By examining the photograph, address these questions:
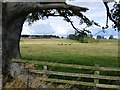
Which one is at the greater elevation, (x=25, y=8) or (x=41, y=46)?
(x=25, y=8)

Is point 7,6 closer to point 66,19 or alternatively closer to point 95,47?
point 66,19

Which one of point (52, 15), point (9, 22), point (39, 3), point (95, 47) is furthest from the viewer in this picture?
point (95, 47)

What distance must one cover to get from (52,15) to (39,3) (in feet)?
20.0

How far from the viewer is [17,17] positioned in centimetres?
1545

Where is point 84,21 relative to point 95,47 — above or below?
above

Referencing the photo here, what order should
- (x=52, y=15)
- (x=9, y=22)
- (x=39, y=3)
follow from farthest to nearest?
(x=52, y=15), (x=9, y=22), (x=39, y=3)

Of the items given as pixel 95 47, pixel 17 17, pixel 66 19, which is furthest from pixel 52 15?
pixel 95 47

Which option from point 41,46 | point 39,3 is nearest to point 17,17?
point 39,3

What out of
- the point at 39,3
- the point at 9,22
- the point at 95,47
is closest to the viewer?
the point at 39,3

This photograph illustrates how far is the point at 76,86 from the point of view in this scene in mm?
15320

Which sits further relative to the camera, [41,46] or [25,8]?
[41,46]

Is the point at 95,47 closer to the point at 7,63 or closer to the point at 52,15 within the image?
the point at 52,15

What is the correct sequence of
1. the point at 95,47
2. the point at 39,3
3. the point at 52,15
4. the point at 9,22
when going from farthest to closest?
the point at 95,47, the point at 52,15, the point at 9,22, the point at 39,3

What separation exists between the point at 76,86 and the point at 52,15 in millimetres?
6031
